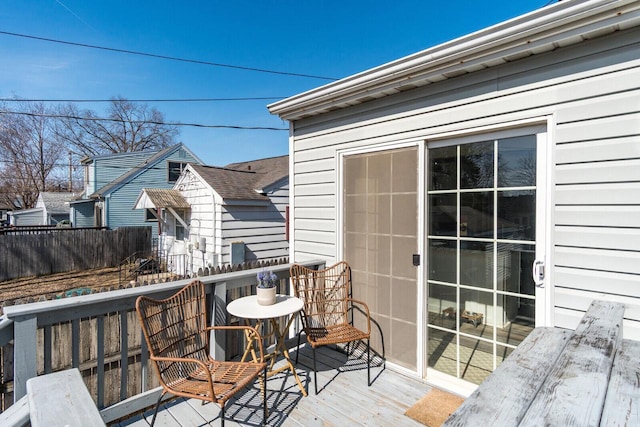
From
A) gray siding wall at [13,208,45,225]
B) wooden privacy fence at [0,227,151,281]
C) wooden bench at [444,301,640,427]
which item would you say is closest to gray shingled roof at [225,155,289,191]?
wooden privacy fence at [0,227,151,281]

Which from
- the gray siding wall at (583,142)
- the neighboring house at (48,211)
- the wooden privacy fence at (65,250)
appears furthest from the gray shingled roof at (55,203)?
the gray siding wall at (583,142)

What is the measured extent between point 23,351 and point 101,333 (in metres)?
0.42

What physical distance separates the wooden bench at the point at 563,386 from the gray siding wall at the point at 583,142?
72cm

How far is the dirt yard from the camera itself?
25.4ft

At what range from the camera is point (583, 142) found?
1.99 m

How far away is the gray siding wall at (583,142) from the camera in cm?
186

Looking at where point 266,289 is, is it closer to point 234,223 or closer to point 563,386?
point 563,386

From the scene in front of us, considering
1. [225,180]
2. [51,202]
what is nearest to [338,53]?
[225,180]

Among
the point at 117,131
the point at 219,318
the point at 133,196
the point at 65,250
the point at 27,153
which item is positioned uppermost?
the point at 117,131

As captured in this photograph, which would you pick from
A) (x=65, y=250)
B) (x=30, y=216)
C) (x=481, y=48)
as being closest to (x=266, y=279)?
(x=481, y=48)

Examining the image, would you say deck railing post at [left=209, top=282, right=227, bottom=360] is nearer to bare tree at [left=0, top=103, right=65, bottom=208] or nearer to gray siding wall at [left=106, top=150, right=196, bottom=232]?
gray siding wall at [left=106, top=150, right=196, bottom=232]

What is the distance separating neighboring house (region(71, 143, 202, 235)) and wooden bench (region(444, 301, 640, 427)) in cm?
1409

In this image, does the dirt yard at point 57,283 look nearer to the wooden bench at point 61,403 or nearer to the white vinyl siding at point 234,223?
the white vinyl siding at point 234,223

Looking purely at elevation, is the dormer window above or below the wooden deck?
above
